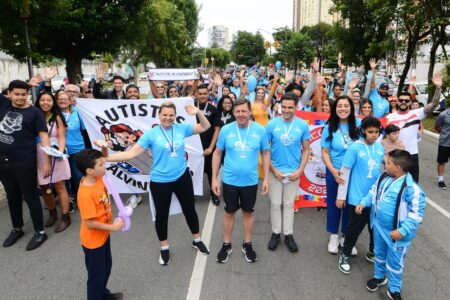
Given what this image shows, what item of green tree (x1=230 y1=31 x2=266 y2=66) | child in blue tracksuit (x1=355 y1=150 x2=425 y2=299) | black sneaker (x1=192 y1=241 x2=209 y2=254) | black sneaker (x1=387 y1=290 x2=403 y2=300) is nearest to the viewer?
child in blue tracksuit (x1=355 y1=150 x2=425 y2=299)

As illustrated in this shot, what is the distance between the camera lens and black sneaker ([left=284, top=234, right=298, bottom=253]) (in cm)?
421

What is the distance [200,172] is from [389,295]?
10.4 ft

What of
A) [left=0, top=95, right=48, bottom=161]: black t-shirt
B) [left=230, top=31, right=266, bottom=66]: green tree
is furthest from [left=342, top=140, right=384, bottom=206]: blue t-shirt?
[left=230, top=31, right=266, bottom=66]: green tree

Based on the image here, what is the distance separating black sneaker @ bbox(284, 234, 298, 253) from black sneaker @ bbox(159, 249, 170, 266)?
4.67 ft

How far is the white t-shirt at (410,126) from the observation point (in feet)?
16.9

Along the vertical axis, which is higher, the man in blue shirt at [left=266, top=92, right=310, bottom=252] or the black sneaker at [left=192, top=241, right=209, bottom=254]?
the man in blue shirt at [left=266, top=92, right=310, bottom=252]

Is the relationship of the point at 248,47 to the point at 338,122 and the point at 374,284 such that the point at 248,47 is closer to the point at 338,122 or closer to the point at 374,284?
the point at 338,122

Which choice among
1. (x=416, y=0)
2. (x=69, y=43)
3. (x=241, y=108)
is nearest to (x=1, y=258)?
(x=241, y=108)

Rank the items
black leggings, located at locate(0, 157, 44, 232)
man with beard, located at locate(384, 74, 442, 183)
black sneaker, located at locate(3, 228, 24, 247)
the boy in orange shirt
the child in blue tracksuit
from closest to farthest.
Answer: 1. the boy in orange shirt
2. the child in blue tracksuit
3. black leggings, located at locate(0, 157, 44, 232)
4. black sneaker, located at locate(3, 228, 24, 247)
5. man with beard, located at locate(384, 74, 442, 183)

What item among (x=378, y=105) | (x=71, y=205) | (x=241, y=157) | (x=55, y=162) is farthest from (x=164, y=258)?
(x=378, y=105)

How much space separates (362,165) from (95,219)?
260cm

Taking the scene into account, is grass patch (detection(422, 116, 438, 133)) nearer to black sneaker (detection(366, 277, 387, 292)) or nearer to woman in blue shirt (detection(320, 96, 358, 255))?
→ woman in blue shirt (detection(320, 96, 358, 255))

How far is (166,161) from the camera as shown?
12.3 feet

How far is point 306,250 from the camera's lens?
427 centimetres
